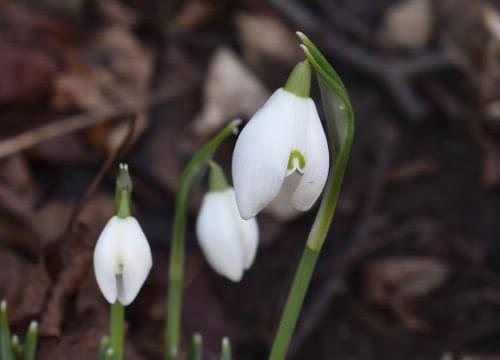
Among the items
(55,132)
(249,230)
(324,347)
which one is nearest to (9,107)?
(55,132)

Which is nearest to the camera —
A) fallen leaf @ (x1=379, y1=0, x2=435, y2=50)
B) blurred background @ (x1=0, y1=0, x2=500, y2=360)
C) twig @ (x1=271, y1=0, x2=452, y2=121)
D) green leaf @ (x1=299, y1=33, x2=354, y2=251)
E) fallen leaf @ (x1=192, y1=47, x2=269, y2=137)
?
green leaf @ (x1=299, y1=33, x2=354, y2=251)

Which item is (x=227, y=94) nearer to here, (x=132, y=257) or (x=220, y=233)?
(x=220, y=233)

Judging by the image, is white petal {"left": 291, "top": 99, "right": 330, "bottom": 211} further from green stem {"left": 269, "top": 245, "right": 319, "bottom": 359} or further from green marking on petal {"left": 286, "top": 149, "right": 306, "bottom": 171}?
green stem {"left": 269, "top": 245, "right": 319, "bottom": 359}

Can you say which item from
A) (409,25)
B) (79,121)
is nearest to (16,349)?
(79,121)

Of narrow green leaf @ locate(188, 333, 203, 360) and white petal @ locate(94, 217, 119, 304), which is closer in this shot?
white petal @ locate(94, 217, 119, 304)

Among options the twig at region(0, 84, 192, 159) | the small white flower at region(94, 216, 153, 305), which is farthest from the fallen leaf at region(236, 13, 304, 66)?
the small white flower at region(94, 216, 153, 305)

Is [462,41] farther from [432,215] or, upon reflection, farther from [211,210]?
[211,210]

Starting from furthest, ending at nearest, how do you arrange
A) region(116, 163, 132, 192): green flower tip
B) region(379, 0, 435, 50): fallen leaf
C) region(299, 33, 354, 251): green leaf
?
region(379, 0, 435, 50): fallen leaf, region(116, 163, 132, 192): green flower tip, region(299, 33, 354, 251): green leaf

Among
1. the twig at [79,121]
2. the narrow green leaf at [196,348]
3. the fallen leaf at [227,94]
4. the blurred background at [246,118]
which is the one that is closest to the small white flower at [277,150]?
the narrow green leaf at [196,348]
